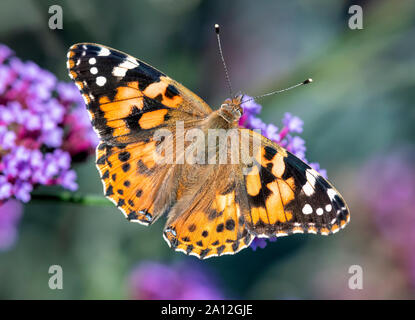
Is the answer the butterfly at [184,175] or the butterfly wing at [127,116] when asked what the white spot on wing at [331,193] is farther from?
the butterfly wing at [127,116]

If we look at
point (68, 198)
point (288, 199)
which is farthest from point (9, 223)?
point (288, 199)

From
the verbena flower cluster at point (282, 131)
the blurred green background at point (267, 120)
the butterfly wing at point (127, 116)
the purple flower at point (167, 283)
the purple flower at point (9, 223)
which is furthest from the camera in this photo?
the purple flower at point (9, 223)

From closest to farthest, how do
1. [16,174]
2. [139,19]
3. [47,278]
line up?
[16,174]
[47,278]
[139,19]

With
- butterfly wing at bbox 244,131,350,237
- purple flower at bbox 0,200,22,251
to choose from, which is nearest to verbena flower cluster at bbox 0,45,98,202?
butterfly wing at bbox 244,131,350,237

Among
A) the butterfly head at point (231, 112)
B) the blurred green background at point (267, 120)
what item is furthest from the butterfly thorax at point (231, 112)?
the blurred green background at point (267, 120)

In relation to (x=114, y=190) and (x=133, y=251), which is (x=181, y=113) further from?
(x=133, y=251)

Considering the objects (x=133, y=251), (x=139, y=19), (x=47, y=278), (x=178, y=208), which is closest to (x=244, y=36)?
(x=139, y=19)
